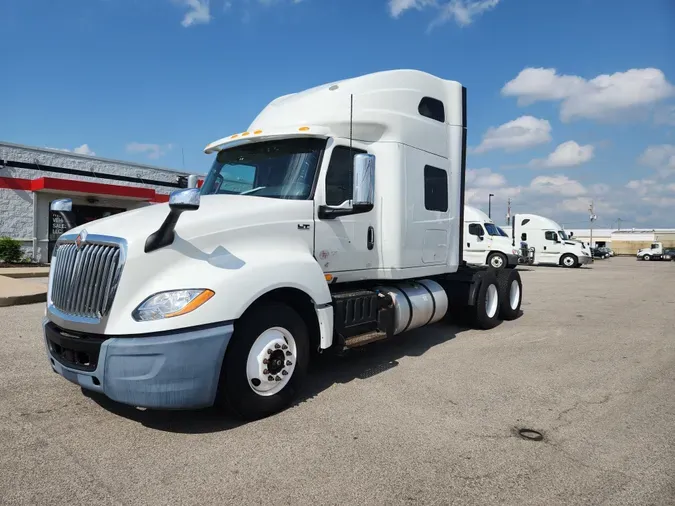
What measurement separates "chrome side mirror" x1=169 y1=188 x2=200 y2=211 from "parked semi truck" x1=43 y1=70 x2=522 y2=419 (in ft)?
0.04

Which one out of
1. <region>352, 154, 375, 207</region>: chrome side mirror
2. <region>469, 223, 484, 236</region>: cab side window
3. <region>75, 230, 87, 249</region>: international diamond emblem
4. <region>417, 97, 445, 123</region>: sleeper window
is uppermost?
<region>417, 97, 445, 123</region>: sleeper window

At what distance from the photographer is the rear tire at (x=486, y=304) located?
7.89 meters

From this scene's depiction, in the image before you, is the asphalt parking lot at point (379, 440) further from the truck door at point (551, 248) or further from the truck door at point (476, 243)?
the truck door at point (551, 248)

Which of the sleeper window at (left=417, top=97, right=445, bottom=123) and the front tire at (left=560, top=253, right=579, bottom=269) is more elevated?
the sleeper window at (left=417, top=97, right=445, bottom=123)

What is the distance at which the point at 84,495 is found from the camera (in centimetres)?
279

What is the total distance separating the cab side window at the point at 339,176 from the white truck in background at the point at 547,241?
86.0ft

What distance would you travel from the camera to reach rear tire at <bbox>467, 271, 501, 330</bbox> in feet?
25.9

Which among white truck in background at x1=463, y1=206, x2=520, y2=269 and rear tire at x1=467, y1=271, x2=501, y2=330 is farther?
white truck in background at x1=463, y1=206, x2=520, y2=269

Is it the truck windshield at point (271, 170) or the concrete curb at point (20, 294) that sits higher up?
the truck windshield at point (271, 170)

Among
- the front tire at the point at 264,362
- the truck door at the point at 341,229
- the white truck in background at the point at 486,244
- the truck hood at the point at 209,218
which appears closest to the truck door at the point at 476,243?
the white truck in background at the point at 486,244

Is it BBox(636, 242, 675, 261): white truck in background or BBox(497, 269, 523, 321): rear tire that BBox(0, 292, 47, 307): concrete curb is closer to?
BBox(497, 269, 523, 321): rear tire

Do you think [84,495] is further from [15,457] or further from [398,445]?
[398,445]

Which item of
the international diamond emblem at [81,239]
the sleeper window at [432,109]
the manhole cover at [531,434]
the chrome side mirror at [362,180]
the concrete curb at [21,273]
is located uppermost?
the sleeper window at [432,109]

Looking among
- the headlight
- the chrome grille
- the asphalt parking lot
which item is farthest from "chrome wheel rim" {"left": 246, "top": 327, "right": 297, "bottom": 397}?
the chrome grille
